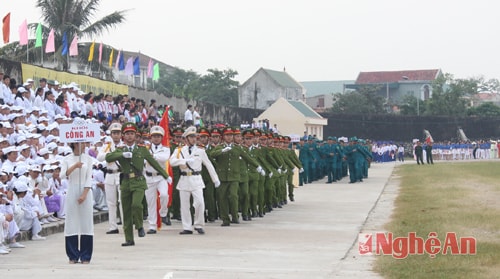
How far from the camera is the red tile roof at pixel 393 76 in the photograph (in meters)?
118

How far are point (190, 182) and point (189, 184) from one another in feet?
0.14

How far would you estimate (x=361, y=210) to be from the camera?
2239 cm

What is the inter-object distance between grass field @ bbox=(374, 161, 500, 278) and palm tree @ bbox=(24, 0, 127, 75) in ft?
51.0

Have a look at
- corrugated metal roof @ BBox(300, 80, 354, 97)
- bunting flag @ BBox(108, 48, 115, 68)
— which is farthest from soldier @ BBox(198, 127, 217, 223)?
corrugated metal roof @ BBox(300, 80, 354, 97)

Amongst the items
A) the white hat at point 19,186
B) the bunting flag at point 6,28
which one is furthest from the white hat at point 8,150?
the bunting flag at point 6,28

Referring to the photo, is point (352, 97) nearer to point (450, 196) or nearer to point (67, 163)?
point (450, 196)

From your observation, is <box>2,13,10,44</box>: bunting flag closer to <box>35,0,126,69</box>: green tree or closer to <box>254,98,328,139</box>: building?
<box>35,0,126,69</box>: green tree

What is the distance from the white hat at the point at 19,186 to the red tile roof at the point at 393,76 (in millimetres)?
105973

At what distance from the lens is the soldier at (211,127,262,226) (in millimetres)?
18406

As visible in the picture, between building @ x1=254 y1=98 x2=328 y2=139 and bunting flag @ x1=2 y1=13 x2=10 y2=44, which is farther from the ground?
bunting flag @ x1=2 y1=13 x2=10 y2=44

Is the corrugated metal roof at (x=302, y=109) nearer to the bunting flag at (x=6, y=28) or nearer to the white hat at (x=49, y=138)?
the bunting flag at (x=6, y=28)

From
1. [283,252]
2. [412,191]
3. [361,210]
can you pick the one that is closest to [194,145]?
[283,252]

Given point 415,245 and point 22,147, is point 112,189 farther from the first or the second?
point 415,245

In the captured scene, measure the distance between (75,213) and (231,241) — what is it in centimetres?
358
